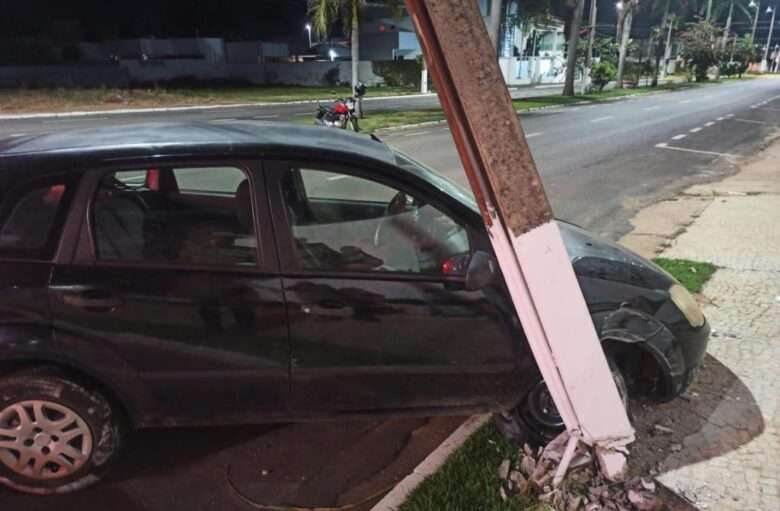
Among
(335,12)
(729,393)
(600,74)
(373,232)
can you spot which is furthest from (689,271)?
(600,74)

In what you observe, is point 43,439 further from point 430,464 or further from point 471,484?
point 471,484

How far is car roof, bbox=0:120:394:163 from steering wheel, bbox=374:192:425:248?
7.7 inches

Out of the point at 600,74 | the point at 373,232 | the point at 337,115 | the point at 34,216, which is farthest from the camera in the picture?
the point at 600,74

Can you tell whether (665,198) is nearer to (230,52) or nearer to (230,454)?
(230,454)

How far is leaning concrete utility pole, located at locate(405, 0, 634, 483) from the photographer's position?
2061mm

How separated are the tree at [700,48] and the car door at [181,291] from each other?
6502 centimetres

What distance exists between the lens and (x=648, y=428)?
Answer: 3.26 meters

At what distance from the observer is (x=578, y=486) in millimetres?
2688

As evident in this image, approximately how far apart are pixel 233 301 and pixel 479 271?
1074mm

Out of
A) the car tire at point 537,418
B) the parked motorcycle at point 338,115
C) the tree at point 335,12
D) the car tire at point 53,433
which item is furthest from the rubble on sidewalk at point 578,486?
the tree at point 335,12

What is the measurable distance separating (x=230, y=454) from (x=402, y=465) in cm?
88

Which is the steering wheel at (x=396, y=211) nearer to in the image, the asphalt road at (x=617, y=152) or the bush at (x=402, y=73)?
the asphalt road at (x=617, y=152)

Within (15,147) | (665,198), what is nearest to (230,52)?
(665,198)

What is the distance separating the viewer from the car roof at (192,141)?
2783mm
